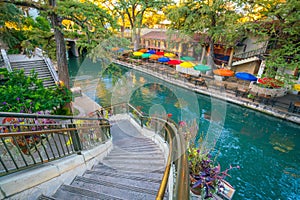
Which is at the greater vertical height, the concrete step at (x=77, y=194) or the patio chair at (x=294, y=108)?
the concrete step at (x=77, y=194)

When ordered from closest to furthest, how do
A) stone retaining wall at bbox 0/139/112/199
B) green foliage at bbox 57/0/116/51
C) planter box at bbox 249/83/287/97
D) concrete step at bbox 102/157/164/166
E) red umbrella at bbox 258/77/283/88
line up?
stone retaining wall at bbox 0/139/112/199 → concrete step at bbox 102/157/164/166 → green foliage at bbox 57/0/116/51 → red umbrella at bbox 258/77/283/88 → planter box at bbox 249/83/287/97

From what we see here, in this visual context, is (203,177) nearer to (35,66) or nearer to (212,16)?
(35,66)

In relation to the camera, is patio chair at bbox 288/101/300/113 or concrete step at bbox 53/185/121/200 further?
patio chair at bbox 288/101/300/113

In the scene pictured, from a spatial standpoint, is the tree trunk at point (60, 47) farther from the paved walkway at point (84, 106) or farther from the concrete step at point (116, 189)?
the concrete step at point (116, 189)

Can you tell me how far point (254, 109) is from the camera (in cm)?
1147

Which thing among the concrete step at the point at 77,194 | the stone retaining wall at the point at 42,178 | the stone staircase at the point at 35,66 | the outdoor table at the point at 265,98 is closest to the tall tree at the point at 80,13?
the stone retaining wall at the point at 42,178

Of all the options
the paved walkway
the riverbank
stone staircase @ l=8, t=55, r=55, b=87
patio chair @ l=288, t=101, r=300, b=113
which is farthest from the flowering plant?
patio chair @ l=288, t=101, r=300, b=113

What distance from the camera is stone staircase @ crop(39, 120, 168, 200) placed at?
7.06 feet

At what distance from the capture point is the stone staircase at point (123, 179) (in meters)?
2.15

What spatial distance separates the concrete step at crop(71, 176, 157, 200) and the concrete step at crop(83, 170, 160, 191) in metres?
0.26

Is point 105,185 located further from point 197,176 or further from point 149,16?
point 149,16

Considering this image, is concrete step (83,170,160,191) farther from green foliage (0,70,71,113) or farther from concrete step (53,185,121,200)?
green foliage (0,70,71,113)

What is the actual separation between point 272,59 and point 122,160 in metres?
13.9

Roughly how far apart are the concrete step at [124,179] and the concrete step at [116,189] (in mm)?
261
